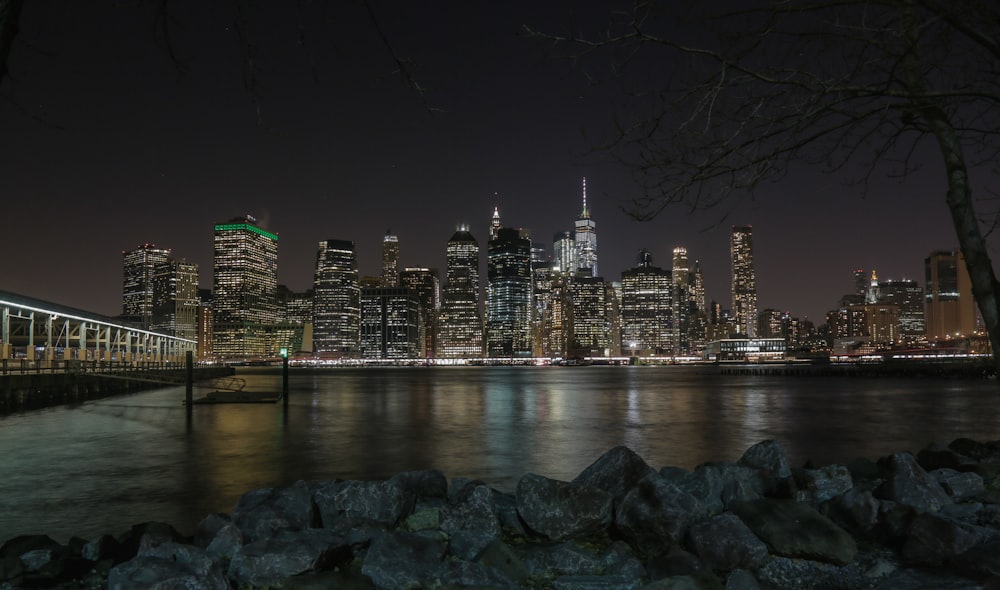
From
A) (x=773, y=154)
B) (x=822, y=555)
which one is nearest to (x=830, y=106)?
(x=773, y=154)

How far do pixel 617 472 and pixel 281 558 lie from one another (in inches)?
178

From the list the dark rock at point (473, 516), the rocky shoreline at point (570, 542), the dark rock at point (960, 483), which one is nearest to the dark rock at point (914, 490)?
the rocky shoreline at point (570, 542)

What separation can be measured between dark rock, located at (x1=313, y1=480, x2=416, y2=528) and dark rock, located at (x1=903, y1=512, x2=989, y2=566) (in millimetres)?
5765

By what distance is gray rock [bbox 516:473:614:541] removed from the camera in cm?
→ 800

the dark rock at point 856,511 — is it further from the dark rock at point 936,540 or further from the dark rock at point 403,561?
the dark rock at point 403,561

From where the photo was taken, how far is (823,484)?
9922 mm

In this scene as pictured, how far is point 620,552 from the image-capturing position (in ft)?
24.7

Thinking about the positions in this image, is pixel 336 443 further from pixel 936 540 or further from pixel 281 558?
pixel 936 540

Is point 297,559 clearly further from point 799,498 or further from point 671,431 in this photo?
point 671,431

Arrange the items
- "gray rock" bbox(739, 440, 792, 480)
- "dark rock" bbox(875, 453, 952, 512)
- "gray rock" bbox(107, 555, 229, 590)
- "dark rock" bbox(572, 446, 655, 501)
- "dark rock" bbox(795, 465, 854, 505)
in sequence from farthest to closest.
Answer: "gray rock" bbox(739, 440, 792, 480), "dark rock" bbox(795, 465, 854, 505), "dark rock" bbox(572, 446, 655, 501), "dark rock" bbox(875, 453, 952, 512), "gray rock" bbox(107, 555, 229, 590)

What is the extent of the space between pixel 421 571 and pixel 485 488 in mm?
1783

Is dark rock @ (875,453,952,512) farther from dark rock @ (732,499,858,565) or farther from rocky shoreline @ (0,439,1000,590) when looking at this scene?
dark rock @ (732,499,858,565)

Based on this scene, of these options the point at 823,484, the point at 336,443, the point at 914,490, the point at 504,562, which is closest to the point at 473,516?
the point at 504,562

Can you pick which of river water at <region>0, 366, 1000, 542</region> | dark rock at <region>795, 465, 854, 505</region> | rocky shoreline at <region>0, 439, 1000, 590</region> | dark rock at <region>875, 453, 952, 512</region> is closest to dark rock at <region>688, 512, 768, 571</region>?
rocky shoreline at <region>0, 439, 1000, 590</region>
